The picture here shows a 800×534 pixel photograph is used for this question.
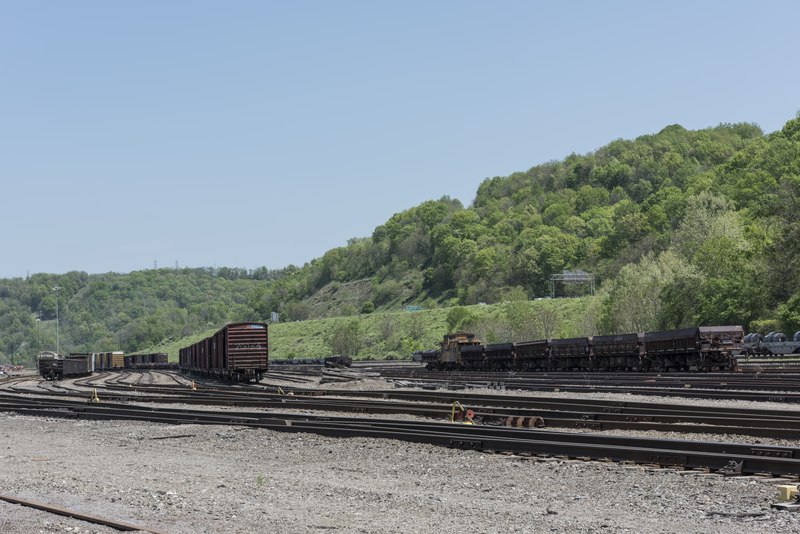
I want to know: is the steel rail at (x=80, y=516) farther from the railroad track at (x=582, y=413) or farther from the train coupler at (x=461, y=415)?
the railroad track at (x=582, y=413)

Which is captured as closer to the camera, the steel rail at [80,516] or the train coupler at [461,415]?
the steel rail at [80,516]

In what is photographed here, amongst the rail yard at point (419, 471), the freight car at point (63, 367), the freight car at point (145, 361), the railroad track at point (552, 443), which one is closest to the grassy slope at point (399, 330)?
the freight car at point (145, 361)

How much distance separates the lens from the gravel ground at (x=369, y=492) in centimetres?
1057

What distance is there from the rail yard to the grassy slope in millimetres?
78882

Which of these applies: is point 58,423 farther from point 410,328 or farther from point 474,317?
point 410,328

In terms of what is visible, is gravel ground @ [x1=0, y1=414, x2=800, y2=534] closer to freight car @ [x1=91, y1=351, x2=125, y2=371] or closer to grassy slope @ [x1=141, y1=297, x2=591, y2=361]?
grassy slope @ [x1=141, y1=297, x2=591, y2=361]

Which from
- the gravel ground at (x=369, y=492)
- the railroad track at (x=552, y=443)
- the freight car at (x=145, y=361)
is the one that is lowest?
the freight car at (x=145, y=361)

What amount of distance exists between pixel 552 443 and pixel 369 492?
13.5ft

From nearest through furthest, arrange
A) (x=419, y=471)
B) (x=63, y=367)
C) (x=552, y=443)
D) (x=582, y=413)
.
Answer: (x=419, y=471) → (x=552, y=443) → (x=582, y=413) → (x=63, y=367)

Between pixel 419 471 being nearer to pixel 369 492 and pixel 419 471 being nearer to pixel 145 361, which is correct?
pixel 369 492

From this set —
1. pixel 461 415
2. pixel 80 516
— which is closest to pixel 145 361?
pixel 461 415

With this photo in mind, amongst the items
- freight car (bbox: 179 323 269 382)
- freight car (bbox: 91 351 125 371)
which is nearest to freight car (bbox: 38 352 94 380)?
freight car (bbox: 91 351 125 371)

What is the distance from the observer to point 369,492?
1302cm

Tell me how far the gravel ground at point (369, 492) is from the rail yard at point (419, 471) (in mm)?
35
